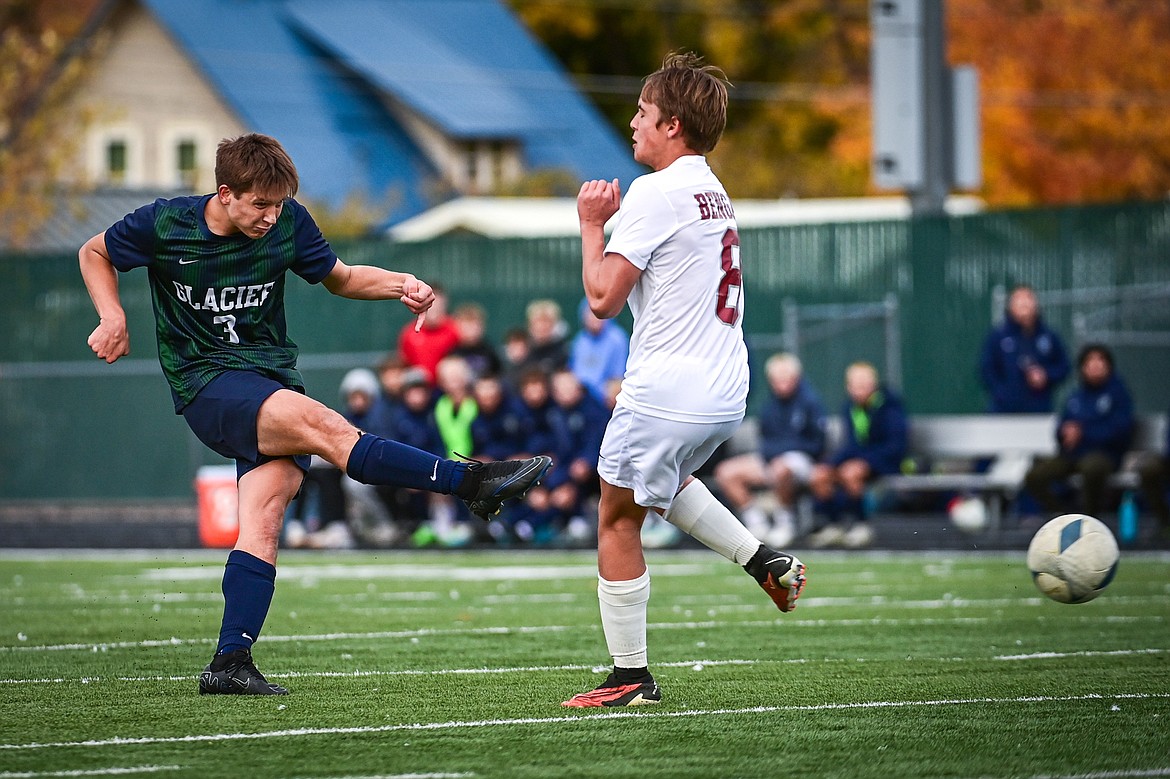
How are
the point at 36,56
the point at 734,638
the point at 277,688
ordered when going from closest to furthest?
the point at 277,688 → the point at 734,638 → the point at 36,56

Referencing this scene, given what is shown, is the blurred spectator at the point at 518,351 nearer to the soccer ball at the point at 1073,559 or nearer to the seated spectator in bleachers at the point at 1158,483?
the seated spectator in bleachers at the point at 1158,483

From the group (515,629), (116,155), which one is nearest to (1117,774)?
(515,629)

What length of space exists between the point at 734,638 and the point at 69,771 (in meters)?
3.90

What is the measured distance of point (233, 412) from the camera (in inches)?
249

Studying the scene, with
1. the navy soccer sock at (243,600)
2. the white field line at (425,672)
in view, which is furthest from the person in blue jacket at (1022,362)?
the navy soccer sock at (243,600)

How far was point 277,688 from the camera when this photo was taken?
6297mm

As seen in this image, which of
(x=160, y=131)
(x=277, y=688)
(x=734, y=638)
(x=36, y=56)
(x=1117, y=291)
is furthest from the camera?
(x=160, y=131)

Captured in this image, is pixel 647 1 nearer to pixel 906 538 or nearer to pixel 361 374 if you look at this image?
pixel 361 374

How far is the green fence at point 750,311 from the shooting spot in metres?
17.8

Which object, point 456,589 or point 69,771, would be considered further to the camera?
point 456,589

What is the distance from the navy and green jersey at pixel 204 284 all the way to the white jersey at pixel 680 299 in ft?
4.59

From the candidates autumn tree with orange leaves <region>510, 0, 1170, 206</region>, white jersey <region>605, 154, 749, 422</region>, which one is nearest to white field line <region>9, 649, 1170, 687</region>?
white jersey <region>605, 154, 749, 422</region>

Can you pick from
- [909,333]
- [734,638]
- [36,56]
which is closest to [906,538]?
[909,333]

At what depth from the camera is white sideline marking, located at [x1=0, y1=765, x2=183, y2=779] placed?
475cm
